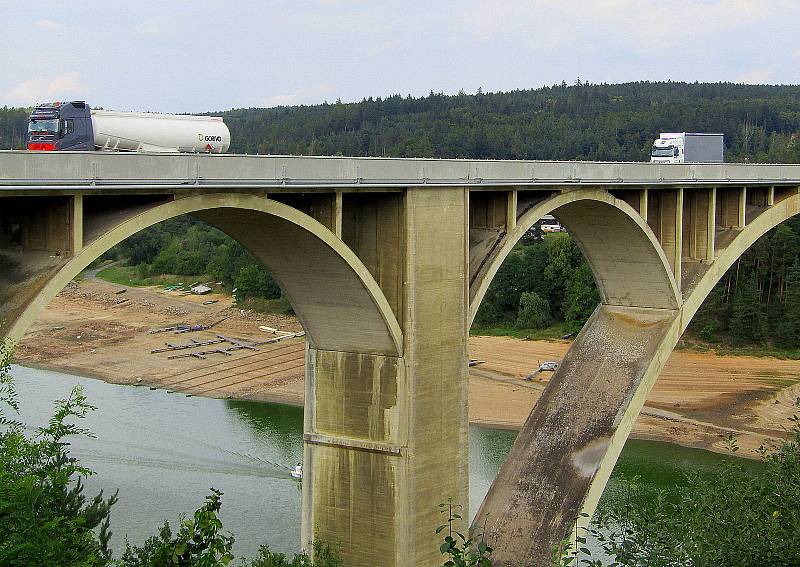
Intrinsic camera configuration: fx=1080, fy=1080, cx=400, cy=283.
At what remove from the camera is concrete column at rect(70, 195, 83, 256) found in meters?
10.3

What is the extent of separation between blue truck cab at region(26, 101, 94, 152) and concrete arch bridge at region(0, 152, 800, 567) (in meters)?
1.60

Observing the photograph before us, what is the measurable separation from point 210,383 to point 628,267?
2678 cm

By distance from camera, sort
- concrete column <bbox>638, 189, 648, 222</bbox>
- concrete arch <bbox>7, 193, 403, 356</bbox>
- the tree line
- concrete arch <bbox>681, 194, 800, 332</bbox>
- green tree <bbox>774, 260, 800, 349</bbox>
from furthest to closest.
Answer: the tree line, green tree <bbox>774, 260, 800, 349</bbox>, concrete arch <bbox>681, 194, 800, 332</bbox>, concrete column <bbox>638, 189, 648, 222</bbox>, concrete arch <bbox>7, 193, 403, 356</bbox>

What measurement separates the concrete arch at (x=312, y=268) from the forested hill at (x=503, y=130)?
46922mm

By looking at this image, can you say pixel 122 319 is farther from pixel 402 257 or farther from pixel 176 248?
pixel 402 257

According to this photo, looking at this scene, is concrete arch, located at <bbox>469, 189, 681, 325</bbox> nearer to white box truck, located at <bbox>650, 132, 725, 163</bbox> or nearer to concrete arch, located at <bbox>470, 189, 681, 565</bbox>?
concrete arch, located at <bbox>470, 189, 681, 565</bbox>

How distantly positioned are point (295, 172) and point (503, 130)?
221ft

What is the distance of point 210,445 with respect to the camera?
33500 millimetres

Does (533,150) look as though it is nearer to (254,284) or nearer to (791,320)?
(254,284)

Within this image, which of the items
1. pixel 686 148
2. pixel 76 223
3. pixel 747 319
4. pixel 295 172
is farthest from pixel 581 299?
pixel 76 223

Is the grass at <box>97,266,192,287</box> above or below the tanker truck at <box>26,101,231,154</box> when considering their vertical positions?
below

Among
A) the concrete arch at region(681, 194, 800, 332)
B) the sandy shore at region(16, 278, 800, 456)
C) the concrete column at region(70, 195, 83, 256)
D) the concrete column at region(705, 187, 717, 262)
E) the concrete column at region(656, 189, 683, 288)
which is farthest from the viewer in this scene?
the sandy shore at region(16, 278, 800, 456)

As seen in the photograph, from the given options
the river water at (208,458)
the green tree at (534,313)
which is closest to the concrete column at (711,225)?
the river water at (208,458)

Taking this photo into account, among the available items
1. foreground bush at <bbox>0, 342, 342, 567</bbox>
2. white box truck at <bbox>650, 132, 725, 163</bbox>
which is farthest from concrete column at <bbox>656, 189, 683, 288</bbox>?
foreground bush at <bbox>0, 342, 342, 567</bbox>
